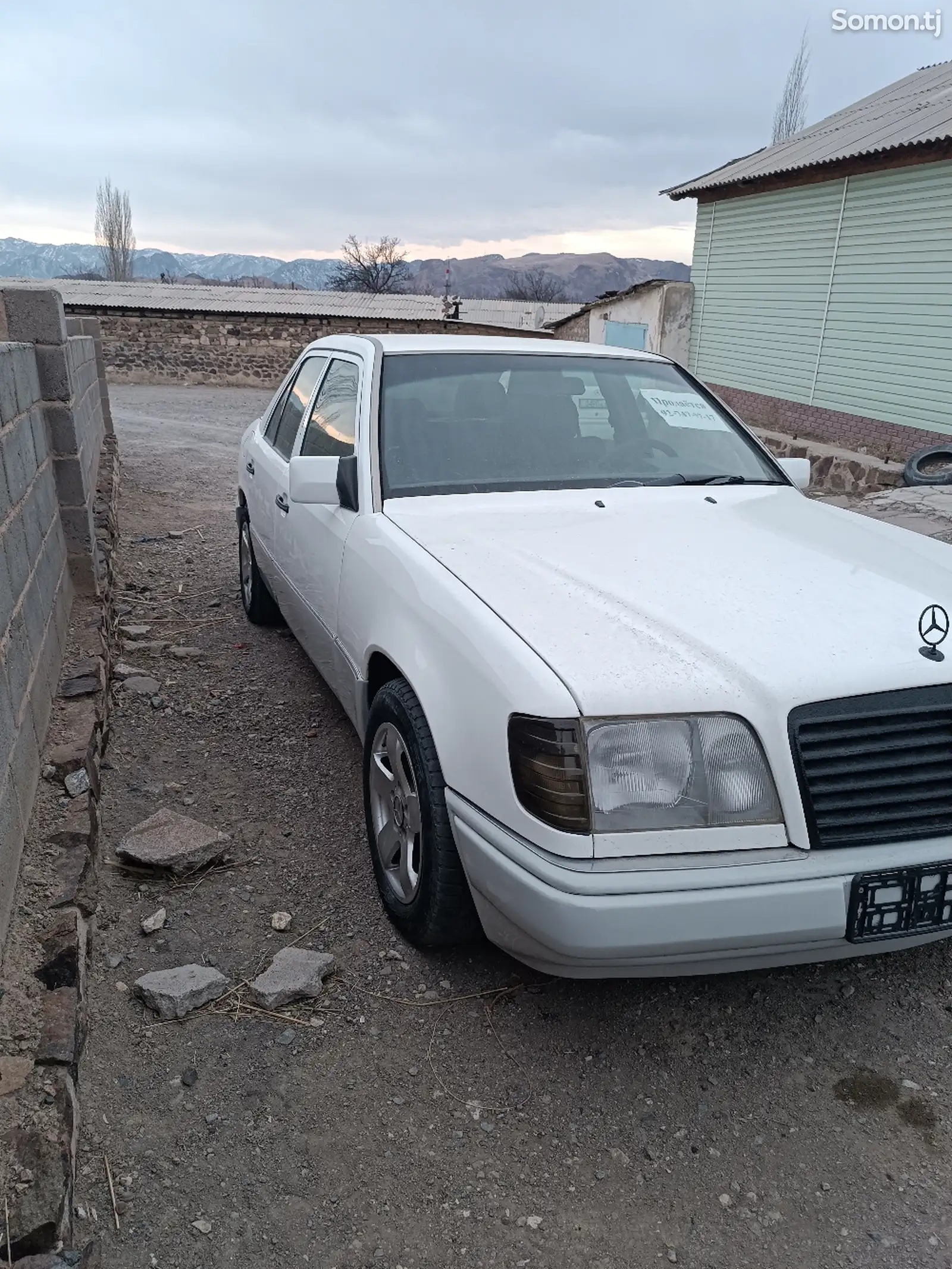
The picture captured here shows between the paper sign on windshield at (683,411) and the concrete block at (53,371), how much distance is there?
9.07ft

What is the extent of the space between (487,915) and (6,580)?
1800 mm

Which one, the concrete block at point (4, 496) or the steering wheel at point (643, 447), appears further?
the steering wheel at point (643, 447)

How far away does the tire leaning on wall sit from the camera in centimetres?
948

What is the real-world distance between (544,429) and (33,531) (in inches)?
77.7

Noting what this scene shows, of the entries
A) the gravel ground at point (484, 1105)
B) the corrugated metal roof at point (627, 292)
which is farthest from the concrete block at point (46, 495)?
the corrugated metal roof at point (627, 292)

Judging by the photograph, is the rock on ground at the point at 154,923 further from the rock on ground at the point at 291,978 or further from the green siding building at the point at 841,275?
the green siding building at the point at 841,275

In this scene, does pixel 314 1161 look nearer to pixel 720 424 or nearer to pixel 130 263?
pixel 720 424

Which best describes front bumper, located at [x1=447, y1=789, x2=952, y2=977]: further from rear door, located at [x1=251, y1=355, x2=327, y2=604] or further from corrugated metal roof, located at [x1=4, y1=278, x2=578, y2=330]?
corrugated metal roof, located at [x1=4, y1=278, x2=578, y2=330]

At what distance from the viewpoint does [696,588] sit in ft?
7.97

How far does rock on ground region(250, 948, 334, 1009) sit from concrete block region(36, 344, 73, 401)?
312 centimetres

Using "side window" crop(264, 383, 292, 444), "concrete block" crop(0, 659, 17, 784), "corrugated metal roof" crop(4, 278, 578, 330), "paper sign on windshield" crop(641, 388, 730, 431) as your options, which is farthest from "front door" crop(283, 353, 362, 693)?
"corrugated metal roof" crop(4, 278, 578, 330)

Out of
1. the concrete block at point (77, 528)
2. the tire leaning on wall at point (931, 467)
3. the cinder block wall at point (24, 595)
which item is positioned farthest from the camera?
the tire leaning on wall at point (931, 467)

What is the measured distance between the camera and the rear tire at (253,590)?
17.5 feet

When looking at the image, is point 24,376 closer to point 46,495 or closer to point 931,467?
point 46,495
